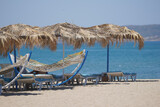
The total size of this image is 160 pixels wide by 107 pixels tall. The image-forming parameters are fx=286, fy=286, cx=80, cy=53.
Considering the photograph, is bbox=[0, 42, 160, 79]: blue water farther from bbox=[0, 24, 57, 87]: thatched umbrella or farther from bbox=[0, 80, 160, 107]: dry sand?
bbox=[0, 80, 160, 107]: dry sand

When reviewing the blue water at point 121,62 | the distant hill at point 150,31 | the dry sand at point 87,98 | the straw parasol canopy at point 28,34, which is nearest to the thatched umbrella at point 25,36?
the straw parasol canopy at point 28,34

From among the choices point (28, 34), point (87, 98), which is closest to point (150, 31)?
point (28, 34)

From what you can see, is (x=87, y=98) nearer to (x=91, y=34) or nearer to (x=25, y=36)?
(x=25, y=36)

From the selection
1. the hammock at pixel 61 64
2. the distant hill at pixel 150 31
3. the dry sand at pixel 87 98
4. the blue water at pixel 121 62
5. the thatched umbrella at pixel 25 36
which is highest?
the distant hill at pixel 150 31

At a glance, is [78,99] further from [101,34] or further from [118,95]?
[101,34]

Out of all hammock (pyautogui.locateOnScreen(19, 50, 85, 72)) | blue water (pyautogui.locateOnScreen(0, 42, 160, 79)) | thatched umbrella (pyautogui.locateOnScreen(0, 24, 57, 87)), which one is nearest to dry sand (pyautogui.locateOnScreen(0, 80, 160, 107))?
hammock (pyautogui.locateOnScreen(19, 50, 85, 72))

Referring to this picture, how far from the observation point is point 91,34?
9156mm

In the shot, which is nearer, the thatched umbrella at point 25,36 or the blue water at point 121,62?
the thatched umbrella at point 25,36

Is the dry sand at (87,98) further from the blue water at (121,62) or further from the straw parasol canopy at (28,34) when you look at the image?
the blue water at (121,62)

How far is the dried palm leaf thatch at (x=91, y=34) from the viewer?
28.7 feet

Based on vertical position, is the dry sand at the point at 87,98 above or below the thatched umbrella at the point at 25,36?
below

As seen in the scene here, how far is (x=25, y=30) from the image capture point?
8.18m

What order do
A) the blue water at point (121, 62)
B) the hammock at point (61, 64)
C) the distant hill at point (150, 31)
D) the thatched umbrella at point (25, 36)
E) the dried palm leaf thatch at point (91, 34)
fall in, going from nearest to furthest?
the thatched umbrella at point (25, 36) < the hammock at point (61, 64) < the dried palm leaf thatch at point (91, 34) < the blue water at point (121, 62) < the distant hill at point (150, 31)

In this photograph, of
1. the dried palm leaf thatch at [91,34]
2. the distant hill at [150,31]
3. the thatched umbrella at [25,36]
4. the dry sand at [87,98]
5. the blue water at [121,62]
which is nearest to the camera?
the dry sand at [87,98]
